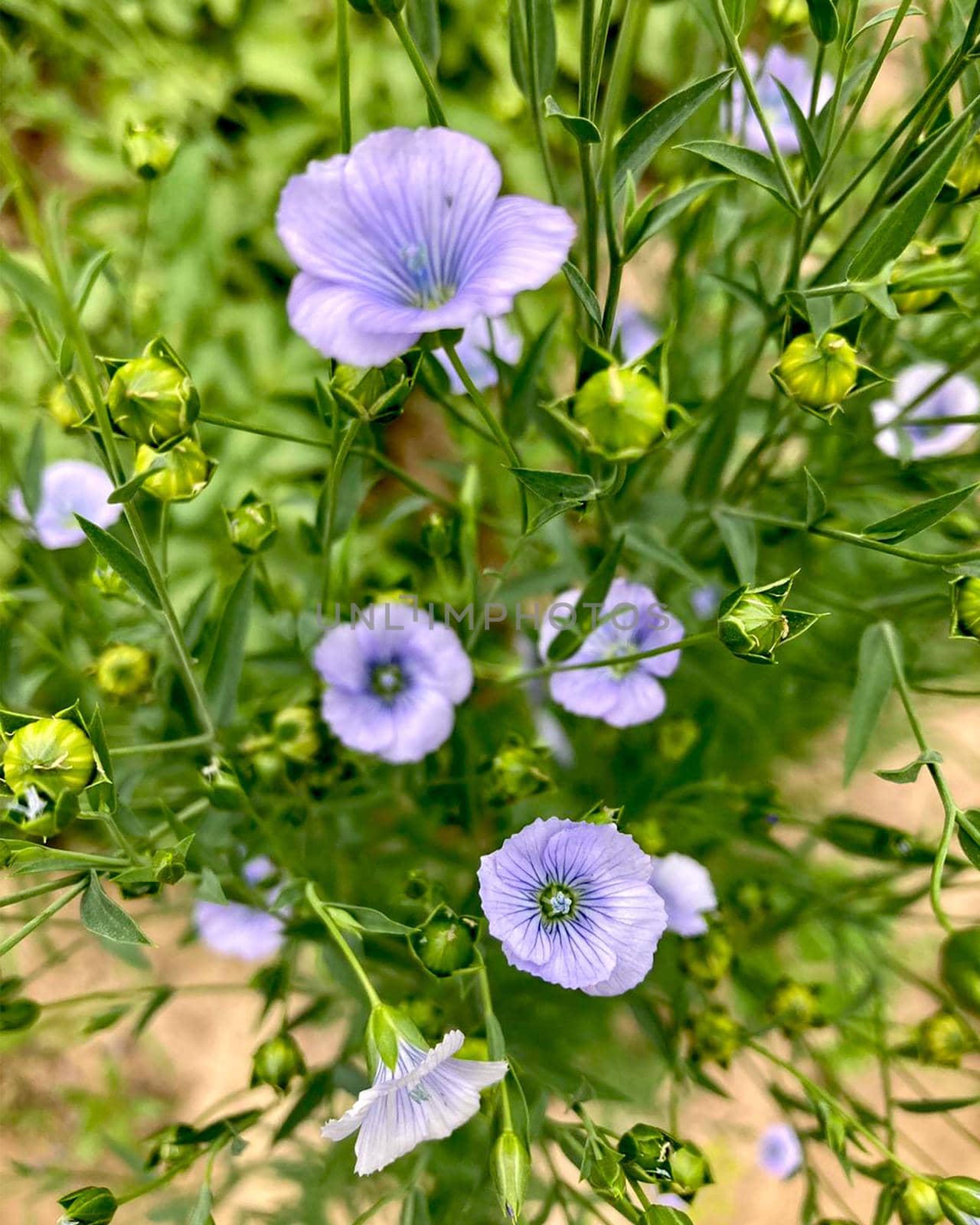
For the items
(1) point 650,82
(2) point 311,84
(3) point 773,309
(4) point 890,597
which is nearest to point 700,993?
(4) point 890,597

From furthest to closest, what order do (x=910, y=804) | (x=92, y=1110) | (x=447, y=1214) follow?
(x=910, y=804), (x=92, y=1110), (x=447, y=1214)

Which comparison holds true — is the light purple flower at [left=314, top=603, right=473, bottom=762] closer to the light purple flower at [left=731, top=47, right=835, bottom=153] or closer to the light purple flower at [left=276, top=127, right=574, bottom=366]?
the light purple flower at [left=276, top=127, right=574, bottom=366]

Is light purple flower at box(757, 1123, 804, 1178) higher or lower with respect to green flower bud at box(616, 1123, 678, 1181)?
lower

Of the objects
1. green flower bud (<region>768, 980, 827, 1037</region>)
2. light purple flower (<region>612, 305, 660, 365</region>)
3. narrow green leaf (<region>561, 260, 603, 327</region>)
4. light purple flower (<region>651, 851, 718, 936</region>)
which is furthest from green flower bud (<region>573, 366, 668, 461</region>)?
light purple flower (<region>612, 305, 660, 365</region>)

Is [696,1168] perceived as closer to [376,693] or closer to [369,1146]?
[369,1146]

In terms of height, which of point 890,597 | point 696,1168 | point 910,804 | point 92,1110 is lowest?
point 92,1110

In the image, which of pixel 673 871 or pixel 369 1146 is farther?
pixel 673 871

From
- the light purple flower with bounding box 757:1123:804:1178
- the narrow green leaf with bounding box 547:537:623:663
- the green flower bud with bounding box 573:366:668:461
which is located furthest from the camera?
Answer: the light purple flower with bounding box 757:1123:804:1178
